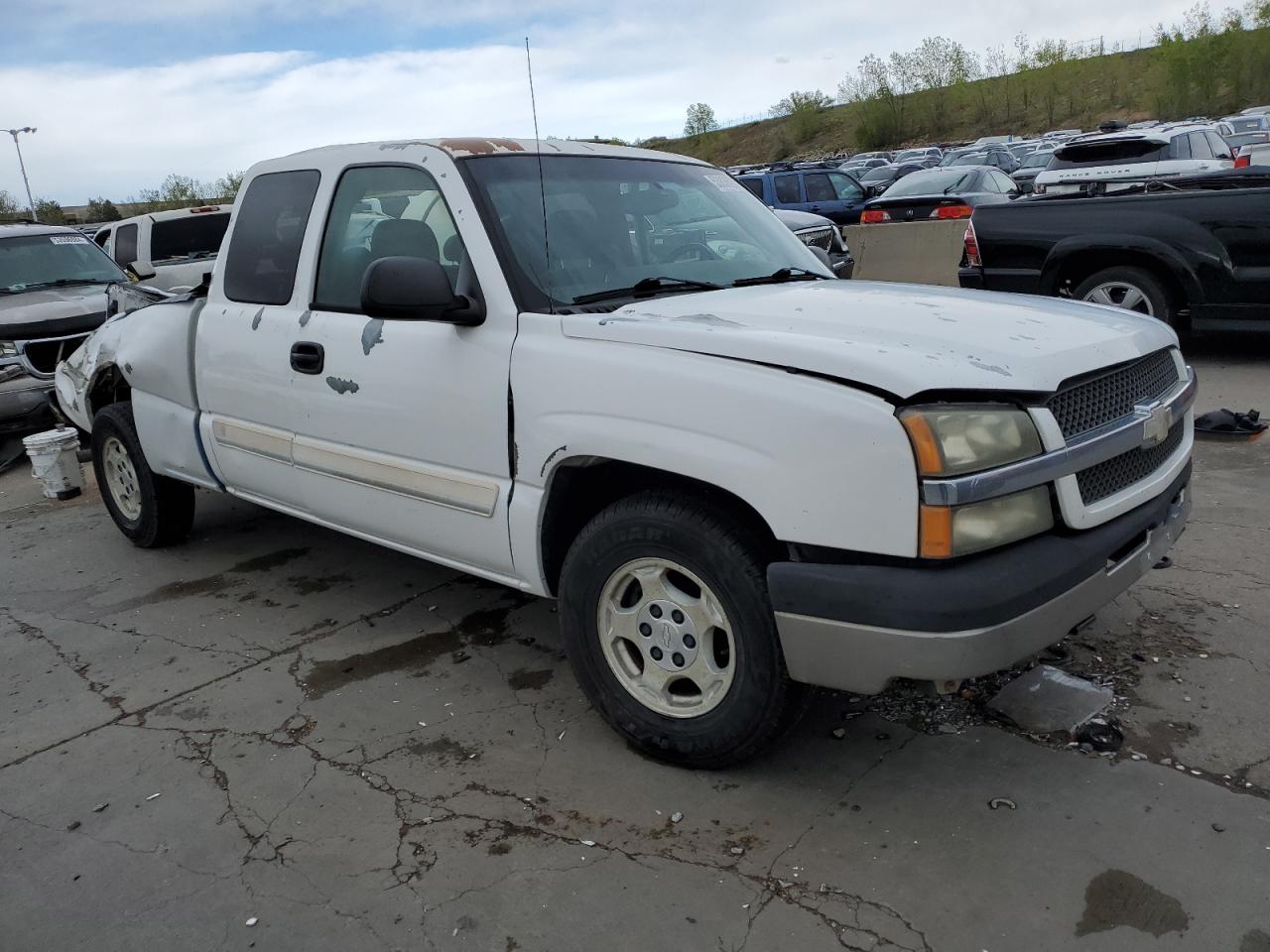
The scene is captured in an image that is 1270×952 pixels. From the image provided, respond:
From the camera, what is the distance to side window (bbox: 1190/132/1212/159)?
45.6 ft

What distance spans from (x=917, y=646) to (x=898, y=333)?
2.87 feet

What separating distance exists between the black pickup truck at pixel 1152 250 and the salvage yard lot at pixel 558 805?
3.67m

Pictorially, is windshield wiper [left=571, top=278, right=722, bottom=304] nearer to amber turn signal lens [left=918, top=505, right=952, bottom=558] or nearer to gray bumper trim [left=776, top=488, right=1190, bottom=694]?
gray bumper trim [left=776, top=488, right=1190, bottom=694]

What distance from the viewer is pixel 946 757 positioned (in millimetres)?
3146

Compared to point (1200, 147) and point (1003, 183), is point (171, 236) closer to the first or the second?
point (1003, 183)

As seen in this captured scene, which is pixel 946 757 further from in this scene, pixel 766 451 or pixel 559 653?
pixel 559 653

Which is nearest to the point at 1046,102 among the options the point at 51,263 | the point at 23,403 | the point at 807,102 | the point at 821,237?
the point at 807,102

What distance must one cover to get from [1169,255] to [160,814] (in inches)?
296

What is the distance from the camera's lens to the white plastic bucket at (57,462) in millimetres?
7102

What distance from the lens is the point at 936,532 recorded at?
8.08 feet

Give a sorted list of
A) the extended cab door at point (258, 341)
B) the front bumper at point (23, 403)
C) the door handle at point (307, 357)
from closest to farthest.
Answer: the door handle at point (307, 357), the extended cab door at point (258, 341), the front bumper at point (23, 403)

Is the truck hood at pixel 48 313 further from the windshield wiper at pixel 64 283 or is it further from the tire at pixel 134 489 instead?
the tire at pixel 134 489

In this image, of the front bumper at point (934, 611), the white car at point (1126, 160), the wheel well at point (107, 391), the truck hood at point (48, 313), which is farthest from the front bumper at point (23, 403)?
the white car at point (1126, 160)

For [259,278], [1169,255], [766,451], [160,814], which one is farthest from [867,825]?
[1169,255]
